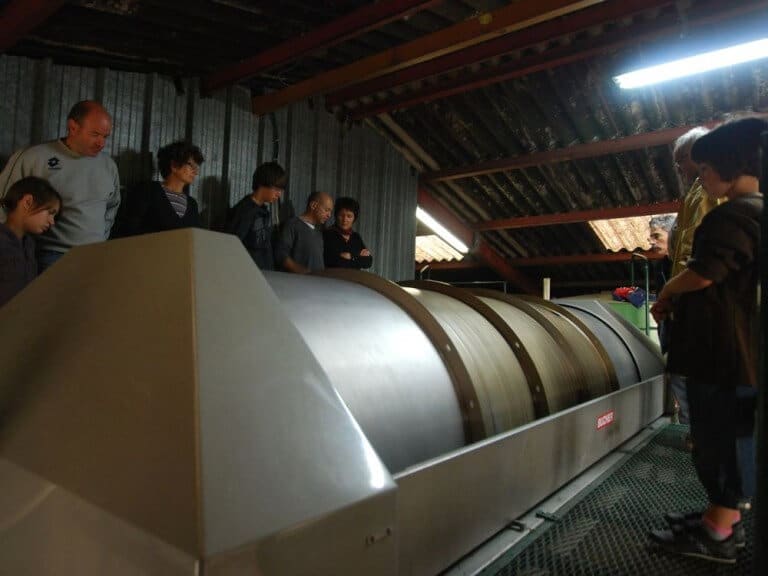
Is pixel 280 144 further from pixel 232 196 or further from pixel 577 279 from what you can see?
pixel 577 279

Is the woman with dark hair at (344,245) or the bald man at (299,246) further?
the woman with dark hair at (344,245)

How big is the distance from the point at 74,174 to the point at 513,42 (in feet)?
9.84

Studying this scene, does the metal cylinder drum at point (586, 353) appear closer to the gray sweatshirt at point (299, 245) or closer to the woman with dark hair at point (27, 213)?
the gray sweatshirt at point (299, 245)

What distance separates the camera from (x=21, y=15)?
7.50 ft

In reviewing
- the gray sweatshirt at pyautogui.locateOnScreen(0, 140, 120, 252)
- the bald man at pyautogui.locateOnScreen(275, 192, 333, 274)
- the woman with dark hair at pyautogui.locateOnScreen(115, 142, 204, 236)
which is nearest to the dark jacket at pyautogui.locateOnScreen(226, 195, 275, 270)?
the bald man at pyautogui.locateOnScreen(275, 192, 333, 274)

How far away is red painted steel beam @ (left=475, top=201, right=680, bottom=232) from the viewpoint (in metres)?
5.74

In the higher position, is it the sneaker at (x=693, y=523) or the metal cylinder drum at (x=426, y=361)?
the metal cylinder drum at (x=426, y=361)

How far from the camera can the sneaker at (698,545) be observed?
4.07 ft

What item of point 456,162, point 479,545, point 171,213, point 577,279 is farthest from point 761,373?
point 577,279

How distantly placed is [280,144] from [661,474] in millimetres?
3600

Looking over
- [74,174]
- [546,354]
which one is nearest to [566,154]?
[546,354]

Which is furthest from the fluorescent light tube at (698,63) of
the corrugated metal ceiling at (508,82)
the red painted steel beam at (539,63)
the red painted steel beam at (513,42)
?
the red painted steel beam at (513,42)

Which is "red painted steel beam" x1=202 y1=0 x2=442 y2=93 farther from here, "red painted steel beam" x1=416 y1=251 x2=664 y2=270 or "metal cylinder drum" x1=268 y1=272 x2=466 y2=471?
"red painted steel beam" x1=416 y1=251 x2=664 y2=270

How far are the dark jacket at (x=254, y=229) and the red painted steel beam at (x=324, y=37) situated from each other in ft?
3.08
